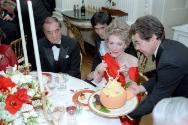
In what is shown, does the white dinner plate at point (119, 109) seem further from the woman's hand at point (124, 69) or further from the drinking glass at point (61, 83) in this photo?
the woman's hand at point (124, 69)

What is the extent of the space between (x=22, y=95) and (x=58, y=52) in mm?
Result: 1206

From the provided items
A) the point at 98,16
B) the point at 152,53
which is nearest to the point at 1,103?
the point at 152,53

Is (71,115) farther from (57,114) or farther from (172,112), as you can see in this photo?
(172,112)

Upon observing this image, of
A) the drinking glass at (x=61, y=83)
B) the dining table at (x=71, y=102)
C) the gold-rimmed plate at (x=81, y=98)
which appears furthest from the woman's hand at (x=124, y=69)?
the drinking glass at (x=61, y=83)

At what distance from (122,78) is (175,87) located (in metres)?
0.54

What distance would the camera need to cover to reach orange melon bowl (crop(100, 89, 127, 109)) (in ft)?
6.04

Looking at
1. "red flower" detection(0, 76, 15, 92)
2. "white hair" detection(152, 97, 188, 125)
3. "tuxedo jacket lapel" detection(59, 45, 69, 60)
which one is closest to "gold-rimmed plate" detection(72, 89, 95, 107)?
"red flower" detection(0, 76, 15, 92)

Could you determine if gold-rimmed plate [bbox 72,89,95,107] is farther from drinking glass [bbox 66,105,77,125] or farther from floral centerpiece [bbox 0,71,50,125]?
floral centerpiece [bbox 0,71,50,125]

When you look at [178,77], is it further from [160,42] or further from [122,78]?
[122,78]

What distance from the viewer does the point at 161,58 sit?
6.43ft

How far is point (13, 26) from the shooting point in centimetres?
384

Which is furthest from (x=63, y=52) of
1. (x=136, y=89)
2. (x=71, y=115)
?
(x=71, y=115)

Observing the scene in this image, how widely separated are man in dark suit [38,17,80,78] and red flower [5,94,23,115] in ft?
3.83

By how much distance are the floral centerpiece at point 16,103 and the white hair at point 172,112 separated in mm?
771
